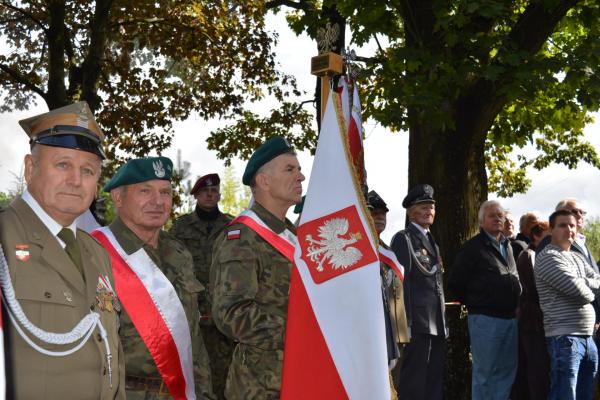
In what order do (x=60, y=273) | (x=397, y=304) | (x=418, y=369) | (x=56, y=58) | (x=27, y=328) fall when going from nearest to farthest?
(x=27, y=328) < (x=60, y=273) < (x=397, y=304) < (x=418, y=369) < (x=56, y=58)

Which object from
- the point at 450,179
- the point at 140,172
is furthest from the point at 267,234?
the point at 450,179

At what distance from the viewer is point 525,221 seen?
980cm

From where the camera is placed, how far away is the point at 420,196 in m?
8.34

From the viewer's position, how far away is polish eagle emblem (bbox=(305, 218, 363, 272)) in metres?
4.51

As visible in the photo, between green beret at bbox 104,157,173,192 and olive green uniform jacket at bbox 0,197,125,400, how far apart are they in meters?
1.35

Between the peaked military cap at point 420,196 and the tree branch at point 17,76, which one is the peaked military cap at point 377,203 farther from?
the tree branch at point 17,76

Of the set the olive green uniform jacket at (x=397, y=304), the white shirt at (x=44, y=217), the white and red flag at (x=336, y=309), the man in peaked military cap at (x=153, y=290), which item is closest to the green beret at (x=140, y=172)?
the man in peaked military cap at (x=153, y=290)

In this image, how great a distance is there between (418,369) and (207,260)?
233 cm

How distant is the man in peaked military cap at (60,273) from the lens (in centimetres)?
286

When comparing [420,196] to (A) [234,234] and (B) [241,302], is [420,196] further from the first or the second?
(B) [241,302]

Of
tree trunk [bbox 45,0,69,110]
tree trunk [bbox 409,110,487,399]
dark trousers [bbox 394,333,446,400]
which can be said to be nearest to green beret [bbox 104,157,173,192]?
→ dark trousers [bbox 394,333,446,400]

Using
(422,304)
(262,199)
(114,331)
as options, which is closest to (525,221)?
(422,304)

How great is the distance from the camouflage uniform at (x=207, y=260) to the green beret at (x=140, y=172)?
120 inches

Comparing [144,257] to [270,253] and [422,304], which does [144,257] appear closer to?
[270,253]
